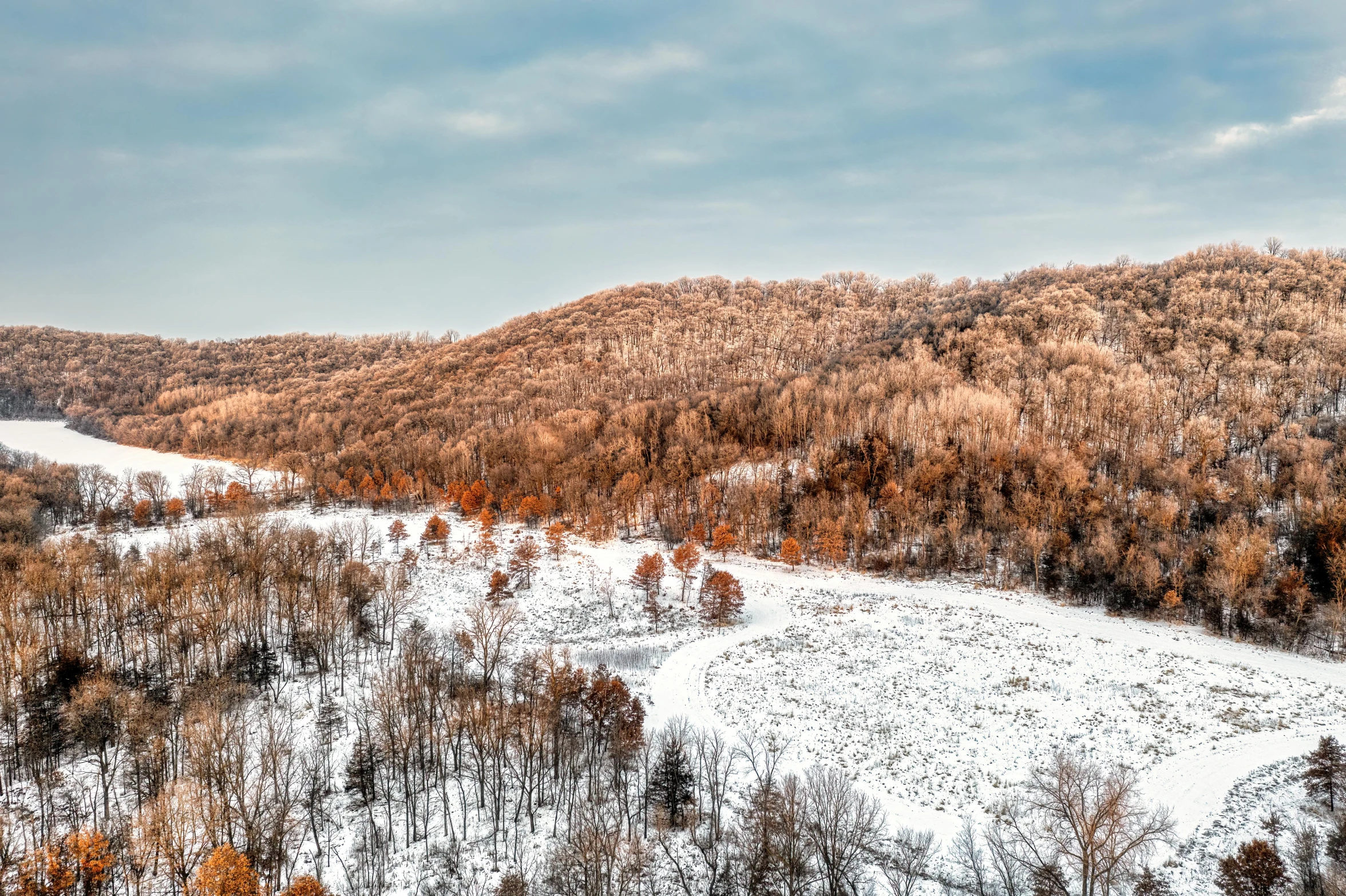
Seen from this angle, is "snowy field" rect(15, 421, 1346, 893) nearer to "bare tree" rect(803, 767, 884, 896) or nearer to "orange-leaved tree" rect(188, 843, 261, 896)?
"bare tree" rect(803, 767, 884, 896)

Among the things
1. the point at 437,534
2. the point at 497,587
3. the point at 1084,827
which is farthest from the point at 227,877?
the point at 437,534

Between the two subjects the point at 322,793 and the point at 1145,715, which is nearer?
the point at 322,793

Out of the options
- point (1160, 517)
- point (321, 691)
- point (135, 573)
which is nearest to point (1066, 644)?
point (1160, 517)

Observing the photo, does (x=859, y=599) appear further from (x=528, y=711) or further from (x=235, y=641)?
(x=235, y=641)

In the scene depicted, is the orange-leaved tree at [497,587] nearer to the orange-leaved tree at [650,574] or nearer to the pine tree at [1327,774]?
the orange-leaved tree at [650,574]

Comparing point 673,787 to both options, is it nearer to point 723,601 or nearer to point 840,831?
point 840,831
